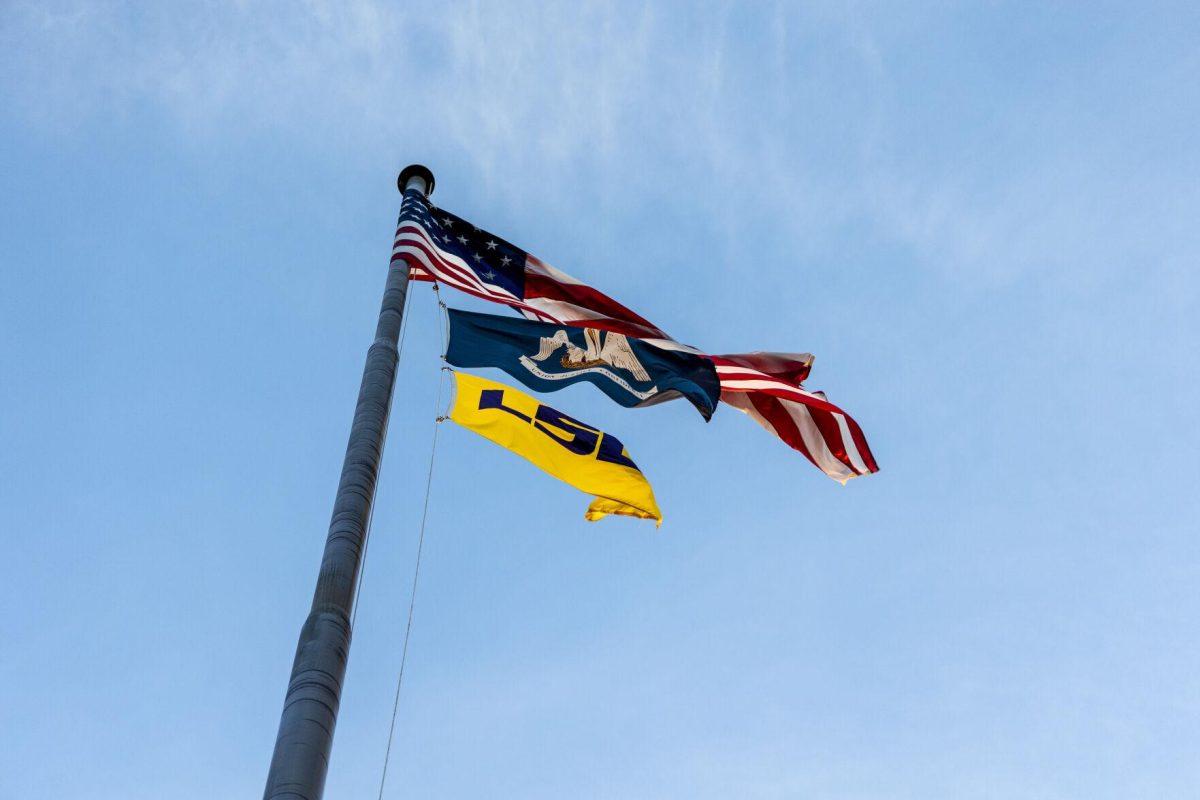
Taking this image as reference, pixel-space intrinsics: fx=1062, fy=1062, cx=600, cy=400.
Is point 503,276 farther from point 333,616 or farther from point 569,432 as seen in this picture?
point 333,616

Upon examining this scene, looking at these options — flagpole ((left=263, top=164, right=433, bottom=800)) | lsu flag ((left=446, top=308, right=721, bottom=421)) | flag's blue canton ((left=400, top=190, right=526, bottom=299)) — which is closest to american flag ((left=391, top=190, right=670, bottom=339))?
flag's blue canton ((left=400, top=190, right=526, bottom=299))

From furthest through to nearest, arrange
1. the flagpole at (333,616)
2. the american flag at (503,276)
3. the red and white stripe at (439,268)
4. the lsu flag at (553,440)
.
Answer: the american flag at (503,276) → the red and white stripe at (439,268) → the lsu flag at (553,440) → the flagpole at (333,616)

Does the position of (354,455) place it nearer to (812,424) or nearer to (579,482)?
(579,482)

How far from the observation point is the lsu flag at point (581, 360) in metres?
13.3

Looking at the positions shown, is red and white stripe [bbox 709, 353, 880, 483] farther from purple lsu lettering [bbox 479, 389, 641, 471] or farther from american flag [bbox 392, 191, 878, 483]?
purple lsu lettering [bbox 479, 389, 641, 471]

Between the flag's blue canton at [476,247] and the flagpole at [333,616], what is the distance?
395 cm

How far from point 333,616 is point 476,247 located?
848 centimetres

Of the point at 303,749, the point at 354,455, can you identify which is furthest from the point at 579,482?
the point at 303,749

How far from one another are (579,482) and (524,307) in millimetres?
3168

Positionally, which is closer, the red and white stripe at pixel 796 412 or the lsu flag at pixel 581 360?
the lsu flag at pixel 581 360

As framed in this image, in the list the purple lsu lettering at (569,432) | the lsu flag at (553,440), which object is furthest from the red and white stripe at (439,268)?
the purple lsu lettering at (569,432)

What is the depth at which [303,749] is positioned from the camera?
7.13m

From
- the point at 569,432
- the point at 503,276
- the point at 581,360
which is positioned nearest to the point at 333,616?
the point at 569,432

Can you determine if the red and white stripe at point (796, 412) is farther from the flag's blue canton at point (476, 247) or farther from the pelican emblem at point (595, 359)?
the flag's blue canton at point (476, 247)
